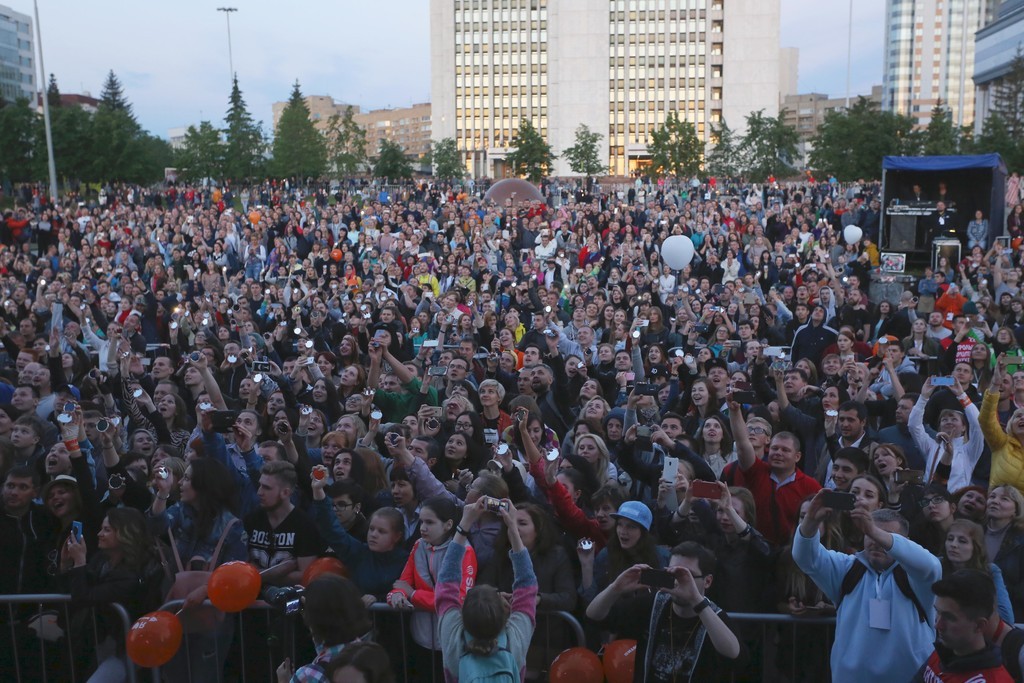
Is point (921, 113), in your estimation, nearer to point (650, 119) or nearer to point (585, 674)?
point (650, 119)

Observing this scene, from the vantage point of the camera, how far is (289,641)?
4.60m

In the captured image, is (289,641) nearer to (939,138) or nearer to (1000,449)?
(1000,449)

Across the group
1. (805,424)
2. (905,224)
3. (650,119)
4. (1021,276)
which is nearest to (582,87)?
(650,119)

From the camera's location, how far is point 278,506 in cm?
476

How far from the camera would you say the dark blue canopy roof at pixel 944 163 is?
19.5 m

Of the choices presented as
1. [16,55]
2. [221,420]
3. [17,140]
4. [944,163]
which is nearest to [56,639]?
[221,420]

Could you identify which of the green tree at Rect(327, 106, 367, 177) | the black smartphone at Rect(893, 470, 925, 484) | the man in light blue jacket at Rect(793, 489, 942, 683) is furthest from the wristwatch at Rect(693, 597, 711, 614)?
the green tree at Rect(327, 106, 367, 177)

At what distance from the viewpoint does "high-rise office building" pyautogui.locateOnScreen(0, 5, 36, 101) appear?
347ft

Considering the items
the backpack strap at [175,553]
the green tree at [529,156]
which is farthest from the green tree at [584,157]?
the backpack strap at [175,553]

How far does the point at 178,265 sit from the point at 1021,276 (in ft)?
47.5

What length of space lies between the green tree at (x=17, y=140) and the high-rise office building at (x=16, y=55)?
64.9 meters

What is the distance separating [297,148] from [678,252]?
42178 mm

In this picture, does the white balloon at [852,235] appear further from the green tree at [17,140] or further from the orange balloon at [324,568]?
the green tree at [17,140]

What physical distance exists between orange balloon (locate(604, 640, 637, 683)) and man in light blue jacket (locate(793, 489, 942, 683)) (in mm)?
841
